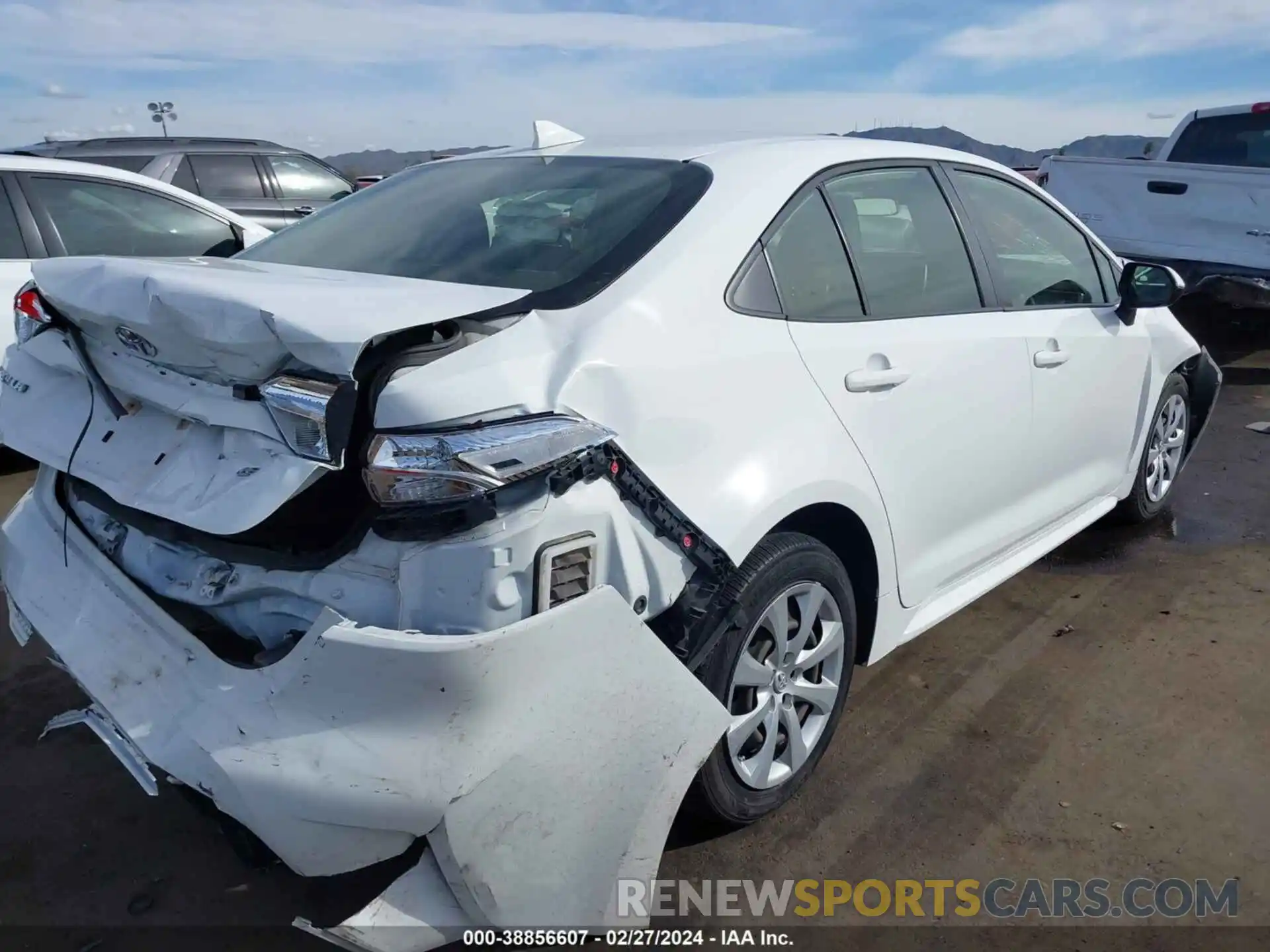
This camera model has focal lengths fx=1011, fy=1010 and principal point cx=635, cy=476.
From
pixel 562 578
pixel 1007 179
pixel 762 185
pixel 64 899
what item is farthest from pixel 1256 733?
pixel 64 899

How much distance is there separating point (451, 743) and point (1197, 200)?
782 cm

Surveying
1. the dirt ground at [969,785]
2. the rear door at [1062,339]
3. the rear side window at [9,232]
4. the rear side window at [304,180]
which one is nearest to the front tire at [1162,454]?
the rear door at [1062,339]

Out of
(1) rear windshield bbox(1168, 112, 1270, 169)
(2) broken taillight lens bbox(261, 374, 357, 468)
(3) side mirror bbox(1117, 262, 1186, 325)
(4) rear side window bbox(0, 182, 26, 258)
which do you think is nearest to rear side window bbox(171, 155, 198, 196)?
(4) rear side window bbox(0, 182, 26, 258)

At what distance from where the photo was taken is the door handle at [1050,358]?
334 cm

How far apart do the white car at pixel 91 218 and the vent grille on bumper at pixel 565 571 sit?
13.0 feet

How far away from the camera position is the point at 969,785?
2.83m

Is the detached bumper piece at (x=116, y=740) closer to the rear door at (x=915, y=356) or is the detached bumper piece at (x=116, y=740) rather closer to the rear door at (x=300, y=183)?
the rear door at (x=915, y=356)

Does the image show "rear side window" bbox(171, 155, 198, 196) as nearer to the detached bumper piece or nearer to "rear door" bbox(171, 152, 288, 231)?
"rear door" bbox(171, 152, 288, 231)

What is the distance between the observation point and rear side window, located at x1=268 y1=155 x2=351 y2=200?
33.2 feet

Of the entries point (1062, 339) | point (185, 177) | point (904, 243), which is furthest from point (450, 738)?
point (185, 177)

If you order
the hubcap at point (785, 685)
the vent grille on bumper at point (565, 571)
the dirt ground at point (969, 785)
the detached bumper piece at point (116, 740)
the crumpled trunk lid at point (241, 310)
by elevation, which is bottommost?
the dirt ground at point (969, 785)

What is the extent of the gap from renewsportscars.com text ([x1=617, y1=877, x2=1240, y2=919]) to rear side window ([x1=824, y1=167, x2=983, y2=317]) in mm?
1481

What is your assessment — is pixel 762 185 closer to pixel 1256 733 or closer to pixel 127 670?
pixel 127 670

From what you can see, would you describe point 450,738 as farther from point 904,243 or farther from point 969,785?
point 904,243
